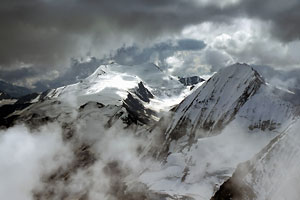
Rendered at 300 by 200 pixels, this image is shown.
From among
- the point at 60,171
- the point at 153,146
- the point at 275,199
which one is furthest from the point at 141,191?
the point at 60,171

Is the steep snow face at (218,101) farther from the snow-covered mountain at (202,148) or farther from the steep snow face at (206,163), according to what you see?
the steep snow face at (206,163)

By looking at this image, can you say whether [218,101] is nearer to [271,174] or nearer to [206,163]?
[206,163]

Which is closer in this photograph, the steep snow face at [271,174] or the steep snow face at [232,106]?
the steep snow face at [271,174]

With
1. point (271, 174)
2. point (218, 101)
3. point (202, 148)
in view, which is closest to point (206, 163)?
point (202, 148)

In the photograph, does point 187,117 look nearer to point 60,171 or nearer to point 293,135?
point 293,135

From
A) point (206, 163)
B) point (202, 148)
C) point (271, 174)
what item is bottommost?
point (206, 163)

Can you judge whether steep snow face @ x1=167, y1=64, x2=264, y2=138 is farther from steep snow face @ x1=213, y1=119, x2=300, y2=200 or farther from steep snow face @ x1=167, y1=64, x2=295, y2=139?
steep snow face @ x1=213, y1=119, x2=300, y2=200

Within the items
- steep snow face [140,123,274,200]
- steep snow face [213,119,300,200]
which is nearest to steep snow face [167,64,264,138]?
steep snow face [140,123,274,200]

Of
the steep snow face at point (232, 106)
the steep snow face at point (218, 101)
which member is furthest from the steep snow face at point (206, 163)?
the steep snow face at point (218, 101)
